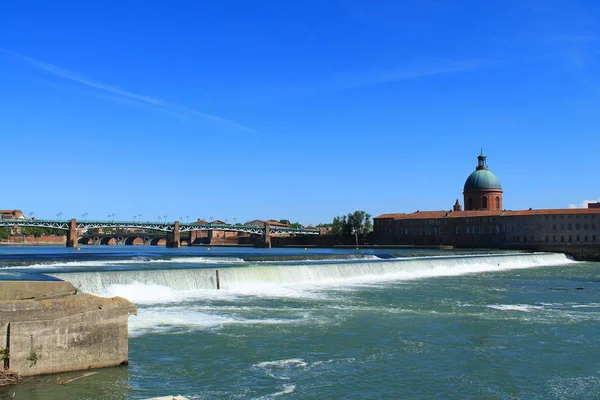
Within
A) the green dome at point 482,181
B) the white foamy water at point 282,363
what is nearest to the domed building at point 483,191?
the green dome at point 482,181

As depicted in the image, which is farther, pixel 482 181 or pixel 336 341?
pixel 482 181

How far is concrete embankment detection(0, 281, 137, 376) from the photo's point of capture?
12672 millimetres

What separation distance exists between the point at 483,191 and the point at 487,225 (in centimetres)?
1220

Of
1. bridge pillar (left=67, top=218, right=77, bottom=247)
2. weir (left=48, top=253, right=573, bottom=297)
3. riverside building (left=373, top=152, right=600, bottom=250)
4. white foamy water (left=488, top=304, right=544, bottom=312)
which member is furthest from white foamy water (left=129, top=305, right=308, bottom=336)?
bridge pillar (left=67, top=218, right=77, bottom=247)

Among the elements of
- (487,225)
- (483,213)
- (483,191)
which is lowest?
(487,225)

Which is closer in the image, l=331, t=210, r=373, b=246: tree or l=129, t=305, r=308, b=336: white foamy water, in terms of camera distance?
l=129, t=305, r=308, b=336: white foamy water

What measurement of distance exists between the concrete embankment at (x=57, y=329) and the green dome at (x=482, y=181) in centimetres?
12257

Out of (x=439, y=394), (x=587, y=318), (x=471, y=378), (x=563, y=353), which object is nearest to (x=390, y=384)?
(x=439, y=394)

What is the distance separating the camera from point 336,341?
18797 millimetres

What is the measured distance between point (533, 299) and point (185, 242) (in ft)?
566

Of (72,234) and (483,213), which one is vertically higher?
(483,213)

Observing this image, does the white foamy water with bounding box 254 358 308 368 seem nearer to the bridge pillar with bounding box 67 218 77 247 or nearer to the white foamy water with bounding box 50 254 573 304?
the white foamy water with bounding box 50 254 573 304

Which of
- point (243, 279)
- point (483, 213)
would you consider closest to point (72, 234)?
point (483, 213)

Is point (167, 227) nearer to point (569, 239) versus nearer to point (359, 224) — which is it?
point (359, 224)
